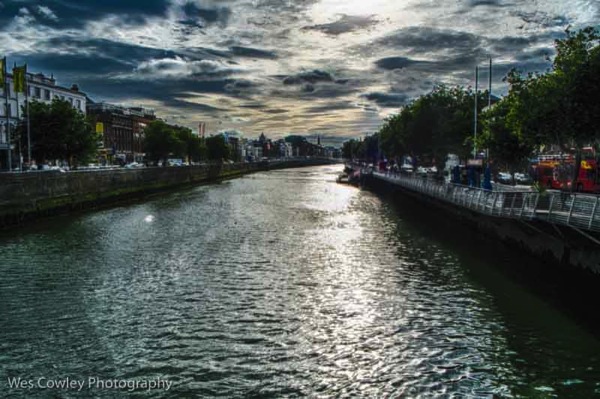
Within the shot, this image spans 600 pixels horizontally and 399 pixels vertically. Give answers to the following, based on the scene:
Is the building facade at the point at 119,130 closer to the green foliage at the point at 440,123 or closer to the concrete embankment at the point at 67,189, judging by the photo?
the concrete embankment at the point at 67,189

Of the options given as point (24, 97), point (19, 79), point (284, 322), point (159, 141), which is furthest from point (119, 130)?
point (284, 322)

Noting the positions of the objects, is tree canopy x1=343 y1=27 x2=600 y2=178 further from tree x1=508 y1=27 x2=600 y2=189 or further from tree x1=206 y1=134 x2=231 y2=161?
tree x1=206 y1=134 x2=231 y2=161

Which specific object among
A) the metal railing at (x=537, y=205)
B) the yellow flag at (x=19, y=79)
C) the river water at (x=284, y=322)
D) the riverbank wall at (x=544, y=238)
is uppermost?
the yellow flag at (x=19, y=79)

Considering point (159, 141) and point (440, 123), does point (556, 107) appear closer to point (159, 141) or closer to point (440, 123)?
point (440, 123)

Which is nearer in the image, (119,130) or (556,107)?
(556,107)

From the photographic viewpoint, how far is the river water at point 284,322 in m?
11.9

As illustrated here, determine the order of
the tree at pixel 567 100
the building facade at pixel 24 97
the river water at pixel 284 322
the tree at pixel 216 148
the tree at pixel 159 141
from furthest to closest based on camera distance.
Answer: the tree at pixel 216 148 < the tree at pixel 159 141 < the building facade at pixel 24 97 < the tree at pixel 567 100 < the river water at pixel 284 322

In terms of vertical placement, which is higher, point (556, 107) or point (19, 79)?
point (19, 79)

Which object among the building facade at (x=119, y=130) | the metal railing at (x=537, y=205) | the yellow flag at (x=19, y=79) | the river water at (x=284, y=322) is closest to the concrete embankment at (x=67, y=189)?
the river water at (x=284, y=322)

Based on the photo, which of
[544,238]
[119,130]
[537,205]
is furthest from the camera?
[119,130]

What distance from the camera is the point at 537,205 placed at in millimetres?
23641

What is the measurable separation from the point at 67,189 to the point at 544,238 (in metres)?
37.2

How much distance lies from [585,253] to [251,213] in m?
30.2

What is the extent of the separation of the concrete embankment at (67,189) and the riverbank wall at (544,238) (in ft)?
99.6
